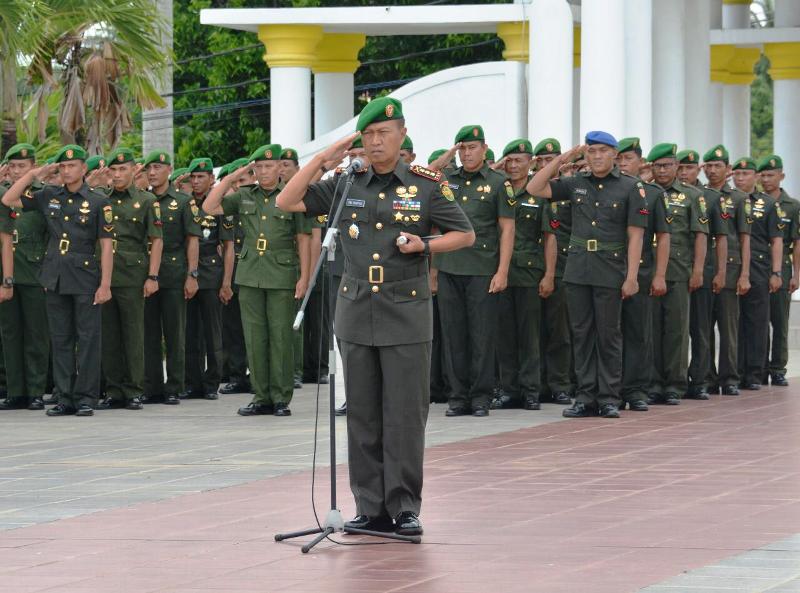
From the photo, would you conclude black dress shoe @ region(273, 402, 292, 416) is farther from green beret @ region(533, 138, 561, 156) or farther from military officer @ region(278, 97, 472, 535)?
military officer @ region(278, 97, 472, 535)

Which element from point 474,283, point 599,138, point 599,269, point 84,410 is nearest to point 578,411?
point 599,269

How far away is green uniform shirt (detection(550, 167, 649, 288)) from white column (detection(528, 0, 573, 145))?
747cm

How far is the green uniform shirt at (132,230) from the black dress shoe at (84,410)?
1110 millimetres

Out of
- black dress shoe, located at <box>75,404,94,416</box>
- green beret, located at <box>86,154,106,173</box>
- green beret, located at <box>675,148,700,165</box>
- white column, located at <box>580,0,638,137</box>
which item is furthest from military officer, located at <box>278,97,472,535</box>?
white column, located at <box>580,0,638,137</box>

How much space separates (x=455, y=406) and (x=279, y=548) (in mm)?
5885

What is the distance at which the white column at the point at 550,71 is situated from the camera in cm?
2083

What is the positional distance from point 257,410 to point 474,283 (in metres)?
2.01

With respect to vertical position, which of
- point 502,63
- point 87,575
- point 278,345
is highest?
point 502,63

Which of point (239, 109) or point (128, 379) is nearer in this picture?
point (128, 379)

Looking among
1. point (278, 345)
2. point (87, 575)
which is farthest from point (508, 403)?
point (87, 575)

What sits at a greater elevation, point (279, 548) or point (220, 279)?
point (220, 279)

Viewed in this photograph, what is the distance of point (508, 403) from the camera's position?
1430 centimetres

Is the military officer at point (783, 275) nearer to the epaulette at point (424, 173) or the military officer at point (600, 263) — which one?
the military officer at point (600, 263)

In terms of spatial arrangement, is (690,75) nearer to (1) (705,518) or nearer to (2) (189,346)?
(2) (189,346)
